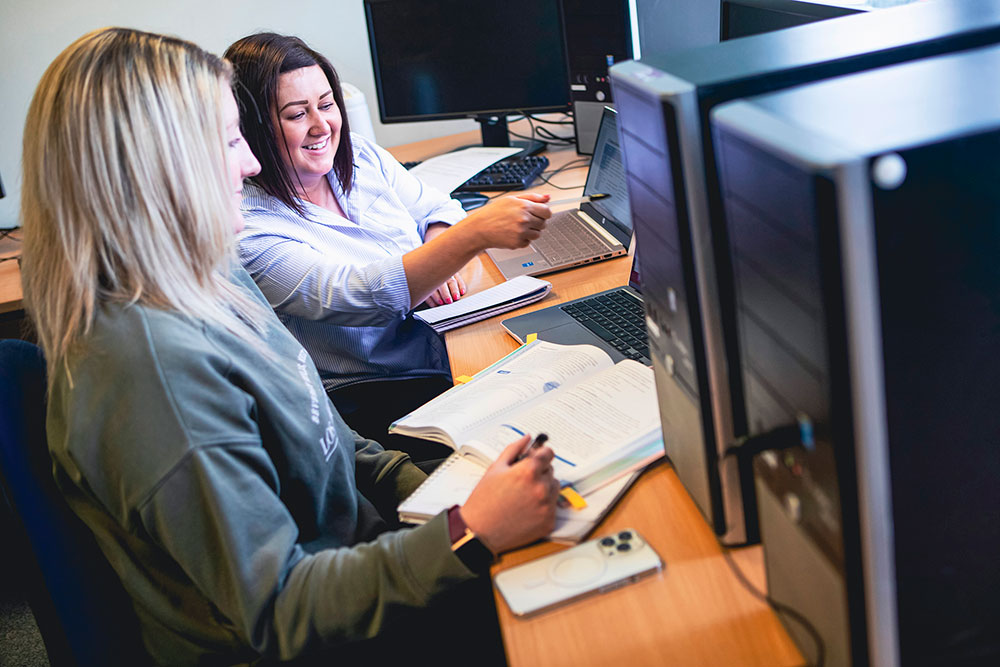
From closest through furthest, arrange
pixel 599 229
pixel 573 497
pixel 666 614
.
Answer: pixel 666 614, pixel 573 497, pixel 599 229

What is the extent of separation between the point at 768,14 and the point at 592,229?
0.54 m

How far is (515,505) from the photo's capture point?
0.81 m

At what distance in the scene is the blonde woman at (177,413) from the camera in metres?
0.77

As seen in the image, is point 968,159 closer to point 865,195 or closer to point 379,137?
point 865,195

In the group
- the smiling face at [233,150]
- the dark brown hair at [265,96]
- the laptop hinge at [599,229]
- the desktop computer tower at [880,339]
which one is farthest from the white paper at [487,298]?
the desktop computer tower at [880,339]

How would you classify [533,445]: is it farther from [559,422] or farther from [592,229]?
Result: [592,229]

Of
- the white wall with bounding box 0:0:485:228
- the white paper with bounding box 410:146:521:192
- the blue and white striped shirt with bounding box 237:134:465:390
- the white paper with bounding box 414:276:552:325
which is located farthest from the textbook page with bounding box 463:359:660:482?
the white wall with bounding box 0:0:485:228

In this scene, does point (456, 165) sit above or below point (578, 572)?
above

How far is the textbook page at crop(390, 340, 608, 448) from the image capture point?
1.03 m

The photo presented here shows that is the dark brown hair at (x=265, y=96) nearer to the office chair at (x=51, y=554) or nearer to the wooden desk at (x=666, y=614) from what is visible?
the office chair at (x=51, y=554)

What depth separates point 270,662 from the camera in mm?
830

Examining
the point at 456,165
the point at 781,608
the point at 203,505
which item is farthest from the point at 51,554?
the point at 456,165

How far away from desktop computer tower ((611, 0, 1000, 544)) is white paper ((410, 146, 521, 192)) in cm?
144

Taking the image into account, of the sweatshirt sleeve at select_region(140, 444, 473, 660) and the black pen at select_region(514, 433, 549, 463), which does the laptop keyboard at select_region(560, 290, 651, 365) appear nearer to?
the black pen at select_region(514, 433, 549, 463)
